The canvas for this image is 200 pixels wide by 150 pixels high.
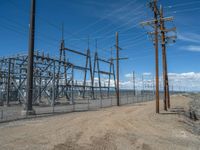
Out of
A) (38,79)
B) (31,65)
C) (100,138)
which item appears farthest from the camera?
(38,79)

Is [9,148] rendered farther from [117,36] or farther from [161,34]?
[117,36]

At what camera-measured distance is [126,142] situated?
9.38 metres

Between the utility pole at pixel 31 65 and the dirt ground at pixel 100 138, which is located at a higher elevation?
the utility pole at pixel 31 65

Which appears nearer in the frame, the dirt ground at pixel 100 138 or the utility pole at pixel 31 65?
the dirt ground at pixel 100 138

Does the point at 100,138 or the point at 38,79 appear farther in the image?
the point at 38,79

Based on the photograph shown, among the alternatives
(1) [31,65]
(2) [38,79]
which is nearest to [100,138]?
(1) [31,65]

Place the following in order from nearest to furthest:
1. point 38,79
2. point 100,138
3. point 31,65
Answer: point 100,138, point 31,65, point 38,79

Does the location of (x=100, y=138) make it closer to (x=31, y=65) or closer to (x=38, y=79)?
(x=31, y=65)

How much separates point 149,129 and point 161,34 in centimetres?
1376

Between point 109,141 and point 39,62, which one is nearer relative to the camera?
point 109,141

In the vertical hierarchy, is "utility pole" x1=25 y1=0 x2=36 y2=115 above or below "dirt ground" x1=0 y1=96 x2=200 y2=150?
above

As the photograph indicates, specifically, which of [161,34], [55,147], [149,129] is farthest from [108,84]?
[55,147]

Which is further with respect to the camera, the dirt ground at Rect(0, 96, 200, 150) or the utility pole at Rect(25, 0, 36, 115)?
the utility pole at Rect(25, 0, 36, 115)

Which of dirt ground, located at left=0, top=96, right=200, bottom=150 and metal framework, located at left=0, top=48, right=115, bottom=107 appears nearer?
dirt ground, located at left=0, top=96, right=200, bottom=150
